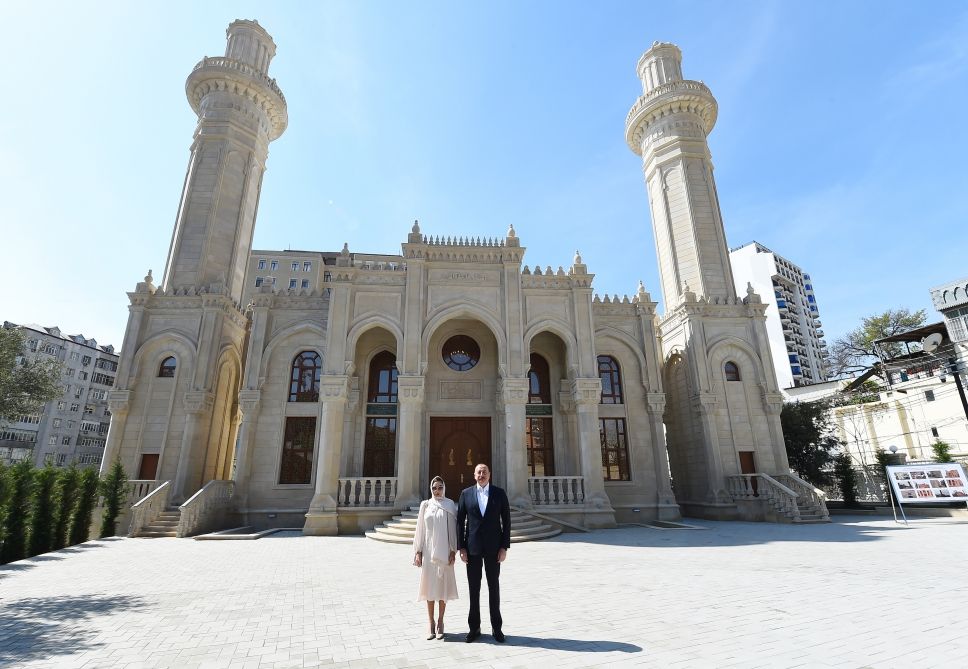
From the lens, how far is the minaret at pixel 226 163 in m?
20.8

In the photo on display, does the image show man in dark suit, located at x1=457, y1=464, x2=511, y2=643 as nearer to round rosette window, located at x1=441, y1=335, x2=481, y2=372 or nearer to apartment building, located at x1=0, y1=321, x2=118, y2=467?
round rosette window, located at x1=441, y1=335, x2=481, y2=372

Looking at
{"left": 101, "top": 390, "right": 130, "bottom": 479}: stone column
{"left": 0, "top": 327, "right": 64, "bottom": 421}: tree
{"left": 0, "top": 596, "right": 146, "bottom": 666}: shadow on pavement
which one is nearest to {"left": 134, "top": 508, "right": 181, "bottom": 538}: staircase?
{"left": 101, "top": 390, "right": 130, "bottom": 479}: stone column

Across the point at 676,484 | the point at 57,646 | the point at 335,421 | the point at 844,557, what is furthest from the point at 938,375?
the point at 57,646

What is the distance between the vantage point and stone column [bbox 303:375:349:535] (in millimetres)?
14867

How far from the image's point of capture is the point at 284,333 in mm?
19047

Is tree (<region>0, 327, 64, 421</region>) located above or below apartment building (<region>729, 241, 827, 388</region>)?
below

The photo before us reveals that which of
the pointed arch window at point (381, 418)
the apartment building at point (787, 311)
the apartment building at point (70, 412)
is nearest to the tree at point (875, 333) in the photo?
the apartment building at point (787, 311)

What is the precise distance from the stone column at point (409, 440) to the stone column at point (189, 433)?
8.29 meters

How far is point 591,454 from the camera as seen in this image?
16188 mm

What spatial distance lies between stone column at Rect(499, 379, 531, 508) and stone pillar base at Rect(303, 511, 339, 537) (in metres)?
5.85

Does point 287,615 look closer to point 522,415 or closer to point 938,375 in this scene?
point 522,415

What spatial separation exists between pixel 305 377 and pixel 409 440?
253 inches

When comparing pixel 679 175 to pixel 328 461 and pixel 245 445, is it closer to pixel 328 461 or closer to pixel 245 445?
pixel 328 461

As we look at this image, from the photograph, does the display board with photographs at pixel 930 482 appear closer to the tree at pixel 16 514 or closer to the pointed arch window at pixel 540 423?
the pointed arch window at pixel 540 423
